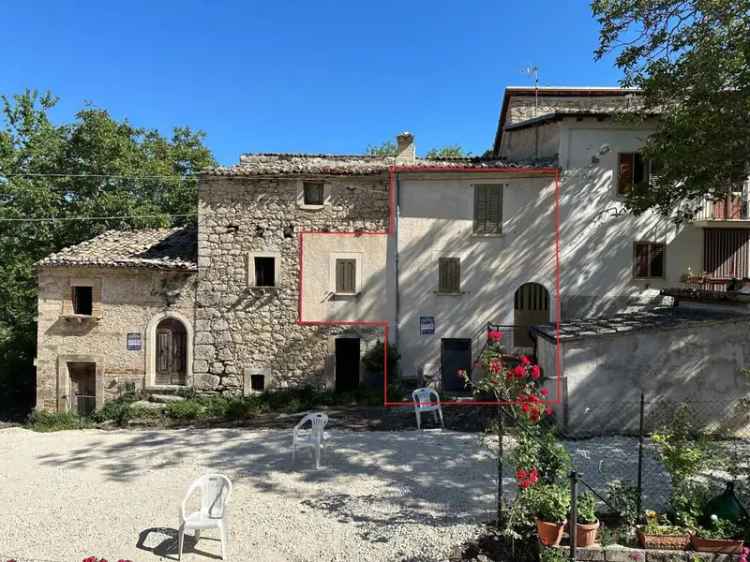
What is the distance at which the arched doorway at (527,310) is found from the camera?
520 inches

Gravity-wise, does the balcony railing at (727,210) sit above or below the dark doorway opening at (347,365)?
above

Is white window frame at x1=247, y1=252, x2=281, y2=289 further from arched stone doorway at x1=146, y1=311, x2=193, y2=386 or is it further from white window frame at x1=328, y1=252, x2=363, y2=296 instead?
arched stone doorway at x1=146, y1=311, x2=193, y2=386

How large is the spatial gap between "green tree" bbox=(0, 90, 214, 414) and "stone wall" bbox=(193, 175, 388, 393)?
299 inches

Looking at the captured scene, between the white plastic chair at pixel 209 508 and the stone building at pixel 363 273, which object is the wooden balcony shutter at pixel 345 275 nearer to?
the stone building at pixel 363 273

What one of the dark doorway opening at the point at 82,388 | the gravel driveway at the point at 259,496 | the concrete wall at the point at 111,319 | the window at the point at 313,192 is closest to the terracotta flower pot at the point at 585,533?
the gravel driveway at the point at 259,496

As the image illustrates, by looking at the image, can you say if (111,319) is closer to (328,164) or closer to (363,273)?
(363,273)

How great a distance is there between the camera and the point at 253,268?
13.2 meters

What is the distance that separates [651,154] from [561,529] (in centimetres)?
855

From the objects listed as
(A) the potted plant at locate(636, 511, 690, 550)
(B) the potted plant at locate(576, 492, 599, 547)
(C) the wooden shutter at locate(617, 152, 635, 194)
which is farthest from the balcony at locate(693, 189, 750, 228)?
(B) the potted plant at locate(576, 492, 599, 547)

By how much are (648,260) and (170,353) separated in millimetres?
14383

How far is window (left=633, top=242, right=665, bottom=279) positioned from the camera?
42.2ft

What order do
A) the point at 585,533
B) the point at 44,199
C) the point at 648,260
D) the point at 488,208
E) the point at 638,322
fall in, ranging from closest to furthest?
the point at 585,533 → the point at 638,322 → the point at 648,260 → the point at 488,208 → the point at 44,199

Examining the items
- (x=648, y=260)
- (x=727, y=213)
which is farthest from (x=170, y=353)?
(x=727, y=213)

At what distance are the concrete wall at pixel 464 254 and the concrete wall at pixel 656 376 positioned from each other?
4.33 m
